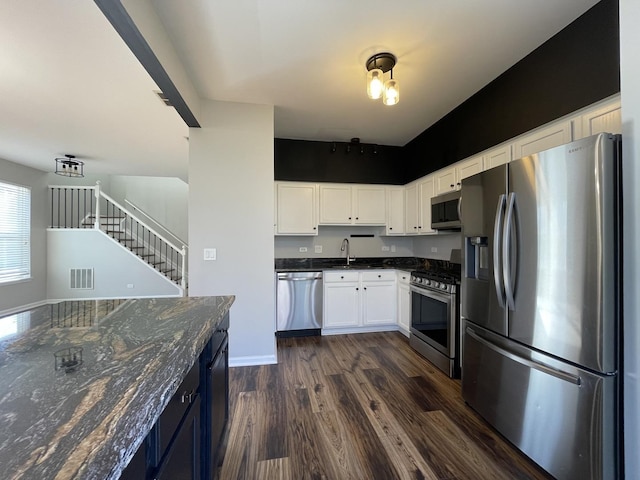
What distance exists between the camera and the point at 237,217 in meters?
2.83

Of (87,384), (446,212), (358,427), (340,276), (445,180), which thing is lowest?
(358,427)

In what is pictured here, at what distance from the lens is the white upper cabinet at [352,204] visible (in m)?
3.99

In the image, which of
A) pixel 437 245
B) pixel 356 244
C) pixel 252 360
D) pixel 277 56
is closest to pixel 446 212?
pixel 437 245

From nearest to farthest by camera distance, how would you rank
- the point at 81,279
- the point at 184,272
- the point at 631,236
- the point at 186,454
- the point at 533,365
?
the point at 186,454
the point at 631,236
the point at 533,365
the point at 81,279
the point at 184,272

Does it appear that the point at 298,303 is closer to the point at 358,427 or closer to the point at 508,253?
the point at 358,427

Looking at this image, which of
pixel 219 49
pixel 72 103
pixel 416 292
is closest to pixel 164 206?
pixel 72 103

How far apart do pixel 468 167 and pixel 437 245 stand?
1323 millimetres

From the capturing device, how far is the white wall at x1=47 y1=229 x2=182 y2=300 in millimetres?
5750

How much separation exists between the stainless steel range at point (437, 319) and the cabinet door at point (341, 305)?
74cm

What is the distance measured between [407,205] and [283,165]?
6.22 feet

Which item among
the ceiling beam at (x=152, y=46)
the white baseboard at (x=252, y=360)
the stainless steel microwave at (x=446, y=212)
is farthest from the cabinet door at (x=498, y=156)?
the white baseboard at (x=252, y=360)

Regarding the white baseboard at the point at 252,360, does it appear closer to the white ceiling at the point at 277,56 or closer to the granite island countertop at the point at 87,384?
the granite island countertop at the point at 87,384

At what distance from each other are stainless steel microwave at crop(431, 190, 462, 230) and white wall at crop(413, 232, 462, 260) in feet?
1.29

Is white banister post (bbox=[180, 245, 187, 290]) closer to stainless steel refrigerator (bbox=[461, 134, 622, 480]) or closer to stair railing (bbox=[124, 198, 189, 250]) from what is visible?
stair railing (bbox=[124, 198, 189, 250])
